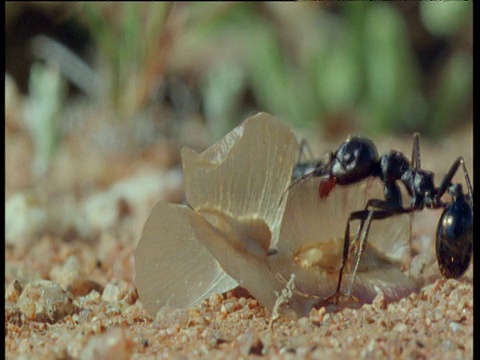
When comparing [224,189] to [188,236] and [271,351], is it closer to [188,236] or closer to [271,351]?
[188,236]

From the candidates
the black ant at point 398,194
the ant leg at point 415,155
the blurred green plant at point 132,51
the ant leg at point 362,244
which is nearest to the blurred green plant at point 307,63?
the blurred green plant at point 132,51

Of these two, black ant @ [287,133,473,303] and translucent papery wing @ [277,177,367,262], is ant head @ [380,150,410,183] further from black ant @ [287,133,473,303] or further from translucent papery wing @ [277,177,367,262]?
translucent papery wing @ [277,177,367,262]

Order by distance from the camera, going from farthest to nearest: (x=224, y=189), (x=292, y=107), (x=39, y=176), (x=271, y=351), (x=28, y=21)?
1. (x=28, y=21)
2. (x=292, y=107)
3. (x=39, y=176)
4. (x=224, y=189)
5. (x=271, y=351)

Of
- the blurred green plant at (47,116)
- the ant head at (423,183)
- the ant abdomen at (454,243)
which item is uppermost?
the blurred green plant at (47,116)

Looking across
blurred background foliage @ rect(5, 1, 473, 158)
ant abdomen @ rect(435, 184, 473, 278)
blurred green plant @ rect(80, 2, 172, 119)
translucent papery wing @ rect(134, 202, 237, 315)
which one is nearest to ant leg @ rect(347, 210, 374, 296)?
ant abdomen @ rect(435, 184, 473, 278)

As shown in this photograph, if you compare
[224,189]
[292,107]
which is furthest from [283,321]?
[292,107]

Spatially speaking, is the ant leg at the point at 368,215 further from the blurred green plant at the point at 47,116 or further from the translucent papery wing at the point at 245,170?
the blurred green plant at the point at 47,116
